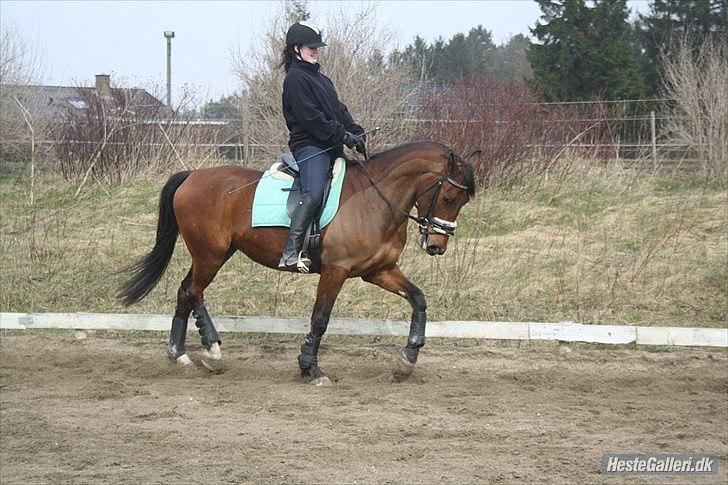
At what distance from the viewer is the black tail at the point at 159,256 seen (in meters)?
8.10

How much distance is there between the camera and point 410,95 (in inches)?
702

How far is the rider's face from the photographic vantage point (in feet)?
23.2

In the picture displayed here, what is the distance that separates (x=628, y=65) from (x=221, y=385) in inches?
907

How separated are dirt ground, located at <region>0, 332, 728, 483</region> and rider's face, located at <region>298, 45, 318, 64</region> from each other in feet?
9.30

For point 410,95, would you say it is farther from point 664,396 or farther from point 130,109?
point 664,396

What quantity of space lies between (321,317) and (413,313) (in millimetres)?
819

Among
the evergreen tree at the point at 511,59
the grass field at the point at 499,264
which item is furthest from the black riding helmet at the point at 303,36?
the evergreen tree at the point at 511,59

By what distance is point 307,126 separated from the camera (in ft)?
23.2

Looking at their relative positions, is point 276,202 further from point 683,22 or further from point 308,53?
point 683,22

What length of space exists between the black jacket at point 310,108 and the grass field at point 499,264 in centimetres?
324

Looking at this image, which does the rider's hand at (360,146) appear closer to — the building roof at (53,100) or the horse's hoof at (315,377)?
the horse's hoof at (315,377)

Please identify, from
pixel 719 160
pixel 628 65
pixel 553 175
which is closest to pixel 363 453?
pixel 553 175

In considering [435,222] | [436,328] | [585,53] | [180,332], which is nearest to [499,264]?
[436,328]

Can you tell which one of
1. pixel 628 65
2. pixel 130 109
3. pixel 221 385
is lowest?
pixel 221 385
